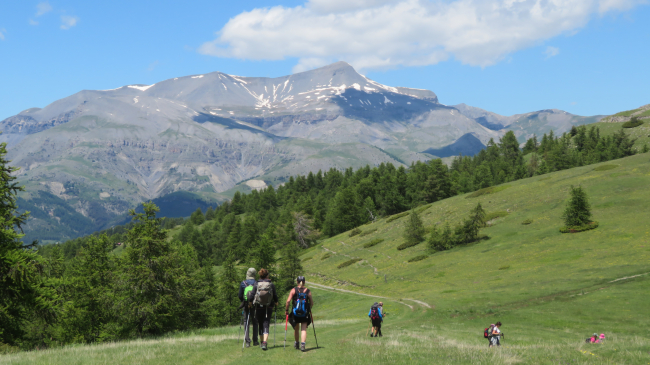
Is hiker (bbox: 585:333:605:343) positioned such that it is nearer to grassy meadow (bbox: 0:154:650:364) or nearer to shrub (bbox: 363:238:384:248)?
grassy meadow (bbox: 0:154:650:364)

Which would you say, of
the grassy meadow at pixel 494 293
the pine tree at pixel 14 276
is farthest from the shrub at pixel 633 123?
the pine tree at pixel 14 276

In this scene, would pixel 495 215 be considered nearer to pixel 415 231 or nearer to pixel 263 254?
pixel 415 231

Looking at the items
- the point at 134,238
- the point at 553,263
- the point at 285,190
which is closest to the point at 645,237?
the point at 553,263

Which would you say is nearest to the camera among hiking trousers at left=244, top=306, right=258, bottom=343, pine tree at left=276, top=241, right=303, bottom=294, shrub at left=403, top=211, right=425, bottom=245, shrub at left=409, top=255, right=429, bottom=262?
hiking trousers at left=244, top=306, right=258, bottom=343

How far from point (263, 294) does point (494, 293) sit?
32.5 m

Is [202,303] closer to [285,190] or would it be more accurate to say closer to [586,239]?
[586,239]

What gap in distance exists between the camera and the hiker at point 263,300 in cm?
1756

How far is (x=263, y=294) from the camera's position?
57.6 feet

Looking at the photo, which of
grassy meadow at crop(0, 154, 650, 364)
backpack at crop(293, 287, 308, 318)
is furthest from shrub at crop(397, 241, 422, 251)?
backpack at crop(293, 287, 308, 318)

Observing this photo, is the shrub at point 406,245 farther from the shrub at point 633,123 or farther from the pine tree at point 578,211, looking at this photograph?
the shrub at point 633,123

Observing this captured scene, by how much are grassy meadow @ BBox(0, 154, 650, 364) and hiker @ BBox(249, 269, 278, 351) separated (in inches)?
54.6

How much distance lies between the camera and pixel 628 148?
459 ft

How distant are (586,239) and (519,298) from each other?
24724mm

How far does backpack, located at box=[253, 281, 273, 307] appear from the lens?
691 inches
